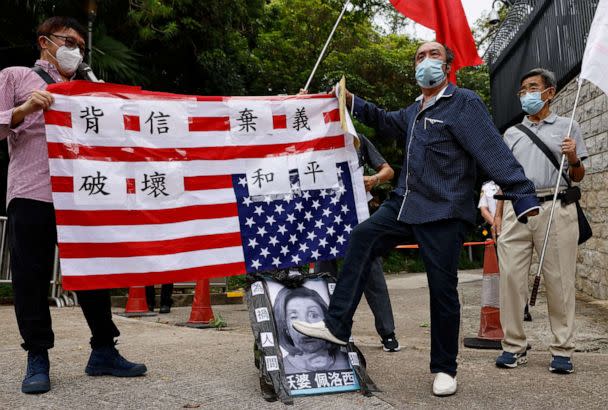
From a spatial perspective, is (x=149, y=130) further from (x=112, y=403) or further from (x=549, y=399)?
(x=549, y=399)

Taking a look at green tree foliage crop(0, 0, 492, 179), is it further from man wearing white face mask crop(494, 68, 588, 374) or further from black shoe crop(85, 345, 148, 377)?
man wearing white face mask crop(494, 68, 588, 374)

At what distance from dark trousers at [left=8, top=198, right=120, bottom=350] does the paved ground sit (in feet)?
1.16

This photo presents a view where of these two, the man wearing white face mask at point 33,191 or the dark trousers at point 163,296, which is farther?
the dark trousers at point 163,296

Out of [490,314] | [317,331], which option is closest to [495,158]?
[317,331]

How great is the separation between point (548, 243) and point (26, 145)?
3.55m

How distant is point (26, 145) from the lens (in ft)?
12.7

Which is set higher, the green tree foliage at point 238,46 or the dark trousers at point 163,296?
the green tree foliage at point 238,46

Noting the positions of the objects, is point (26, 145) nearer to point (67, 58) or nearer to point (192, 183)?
point (67, 58)

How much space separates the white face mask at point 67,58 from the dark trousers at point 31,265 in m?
0.88

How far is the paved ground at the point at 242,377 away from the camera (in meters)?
3.56

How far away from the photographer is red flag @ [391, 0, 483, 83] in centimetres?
607

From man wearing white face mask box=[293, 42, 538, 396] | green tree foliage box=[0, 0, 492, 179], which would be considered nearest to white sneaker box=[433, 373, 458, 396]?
man wearing white face mask box=[293, 42, 538, 396]

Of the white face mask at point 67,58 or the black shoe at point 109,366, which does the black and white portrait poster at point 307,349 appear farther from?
the white face mask at point 67,58

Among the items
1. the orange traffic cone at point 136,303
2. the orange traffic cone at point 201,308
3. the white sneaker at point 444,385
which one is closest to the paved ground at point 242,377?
the white sneaker at point 444,385
